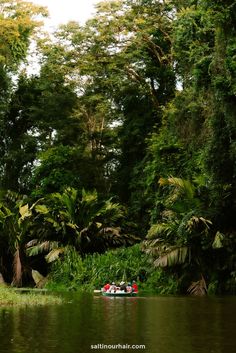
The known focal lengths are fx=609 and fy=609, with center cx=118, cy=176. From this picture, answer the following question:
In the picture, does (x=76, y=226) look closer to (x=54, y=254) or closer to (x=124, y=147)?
(x=54, y=254)

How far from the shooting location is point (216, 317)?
34.1ft

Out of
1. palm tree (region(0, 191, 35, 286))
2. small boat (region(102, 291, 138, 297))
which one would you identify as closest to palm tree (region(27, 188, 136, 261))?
palm tree (region(0, 191, 35, 286))

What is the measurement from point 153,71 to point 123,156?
468cm

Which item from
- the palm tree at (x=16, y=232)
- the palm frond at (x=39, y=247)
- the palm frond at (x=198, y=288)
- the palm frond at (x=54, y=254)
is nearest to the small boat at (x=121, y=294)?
the palm frond at (x=198, y=288)

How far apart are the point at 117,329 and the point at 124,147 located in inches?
903

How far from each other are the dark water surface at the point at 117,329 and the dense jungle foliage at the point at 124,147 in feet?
22.5

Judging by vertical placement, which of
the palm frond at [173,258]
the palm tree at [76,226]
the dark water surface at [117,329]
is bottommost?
the dark water surface at [117,329]

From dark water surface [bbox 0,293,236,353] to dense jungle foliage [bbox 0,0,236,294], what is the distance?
686 centimetres

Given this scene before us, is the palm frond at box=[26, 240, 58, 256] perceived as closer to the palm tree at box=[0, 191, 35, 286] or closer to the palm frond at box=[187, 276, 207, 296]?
the palm tree at box=[0, 191, 35, 286]

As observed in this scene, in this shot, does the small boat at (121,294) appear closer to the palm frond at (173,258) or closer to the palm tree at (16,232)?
the palm frond at (173,258)

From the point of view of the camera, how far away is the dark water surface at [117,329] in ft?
22.0

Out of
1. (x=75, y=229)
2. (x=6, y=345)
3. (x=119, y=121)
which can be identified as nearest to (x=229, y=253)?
(x=75, y=229)

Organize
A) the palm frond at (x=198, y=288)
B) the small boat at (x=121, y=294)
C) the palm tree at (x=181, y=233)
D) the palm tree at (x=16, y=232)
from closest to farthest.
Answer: the small boat at (x=121, y=294)
the palm frond at (x=198, y=288)
the palm tree at (x=181, y=233)
the palm tree at (x=16, y=232)

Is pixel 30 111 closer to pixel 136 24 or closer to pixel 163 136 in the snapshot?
pixel 136 24
